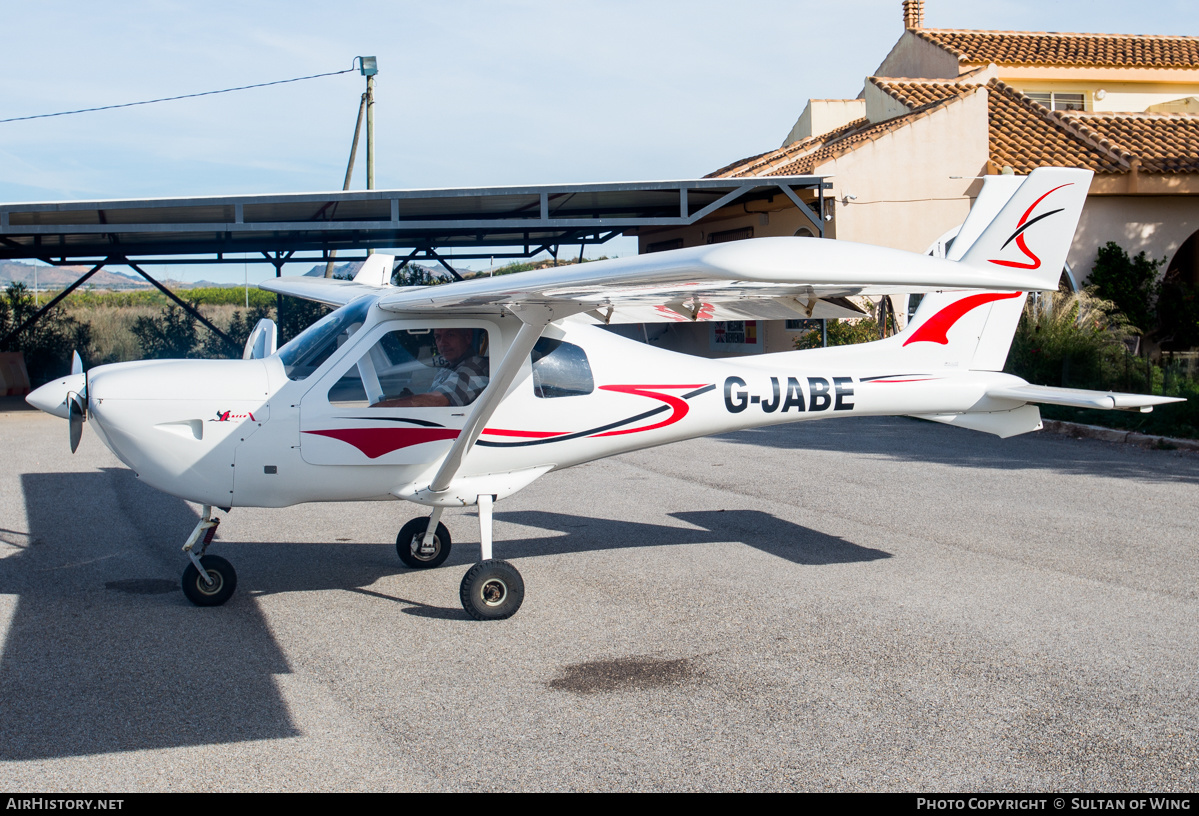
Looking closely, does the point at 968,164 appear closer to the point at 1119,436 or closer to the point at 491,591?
the point at 1119,436

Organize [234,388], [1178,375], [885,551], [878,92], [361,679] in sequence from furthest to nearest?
[878,92] < [1178,375] < [885,551] < [234,388] < [361,679]

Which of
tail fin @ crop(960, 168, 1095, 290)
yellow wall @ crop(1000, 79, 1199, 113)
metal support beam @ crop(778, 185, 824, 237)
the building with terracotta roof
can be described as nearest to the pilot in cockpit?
tail fin @ crop(960, 168, 1095, 290)

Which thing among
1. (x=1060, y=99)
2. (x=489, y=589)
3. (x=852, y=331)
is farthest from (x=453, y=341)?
(x=1060, y=99)

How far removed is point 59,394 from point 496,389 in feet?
8.43

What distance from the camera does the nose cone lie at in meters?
5.66

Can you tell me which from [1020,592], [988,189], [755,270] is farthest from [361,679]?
[988,189]

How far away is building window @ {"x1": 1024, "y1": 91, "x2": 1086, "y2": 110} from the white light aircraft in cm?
→ 2652

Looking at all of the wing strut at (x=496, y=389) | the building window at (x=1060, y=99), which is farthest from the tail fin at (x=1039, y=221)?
the building window at (x=1060, y=99)

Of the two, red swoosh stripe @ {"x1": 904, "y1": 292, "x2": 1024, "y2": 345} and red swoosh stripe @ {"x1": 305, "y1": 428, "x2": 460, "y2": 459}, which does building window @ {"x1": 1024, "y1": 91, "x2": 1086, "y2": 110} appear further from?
red swoosh stripe @ {"x1": 305, "y1": 428, "x2": 460, "y2": 459}

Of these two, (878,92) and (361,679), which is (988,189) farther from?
(878,92)

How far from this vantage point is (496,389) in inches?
222

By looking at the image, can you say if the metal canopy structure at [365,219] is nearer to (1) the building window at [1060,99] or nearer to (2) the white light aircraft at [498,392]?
(2) the white light aircraft at [498,392]

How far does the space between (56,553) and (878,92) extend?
864 inches
